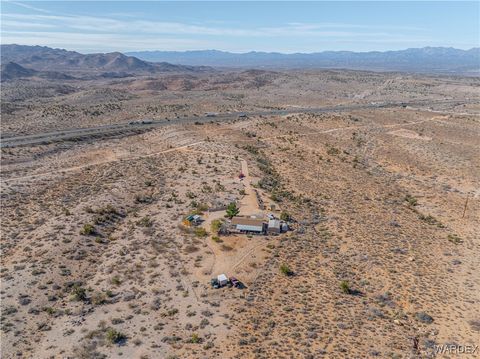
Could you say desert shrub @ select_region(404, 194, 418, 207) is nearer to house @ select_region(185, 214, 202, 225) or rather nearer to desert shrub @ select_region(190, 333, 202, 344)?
house @ select_region(185, 214, 202, 225)

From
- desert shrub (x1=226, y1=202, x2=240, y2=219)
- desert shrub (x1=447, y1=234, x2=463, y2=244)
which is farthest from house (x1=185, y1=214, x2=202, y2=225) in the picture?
desert shrub (x1=447, y1=234, x2=463, y2=244)

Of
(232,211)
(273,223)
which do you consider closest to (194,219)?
(232,211)

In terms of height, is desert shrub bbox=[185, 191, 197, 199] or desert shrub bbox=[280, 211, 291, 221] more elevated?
desert shrub bbox=[185, 191, 197, 199]

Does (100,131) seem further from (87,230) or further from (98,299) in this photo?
(98,299)

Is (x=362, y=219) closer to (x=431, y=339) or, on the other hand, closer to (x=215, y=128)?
(x=431, y=339)

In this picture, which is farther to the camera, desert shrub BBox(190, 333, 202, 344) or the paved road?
the paved road

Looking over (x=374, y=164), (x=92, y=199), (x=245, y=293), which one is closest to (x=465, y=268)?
(x=245, y=293)

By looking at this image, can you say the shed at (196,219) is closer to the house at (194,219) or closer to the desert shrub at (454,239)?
the house at (194,219)
